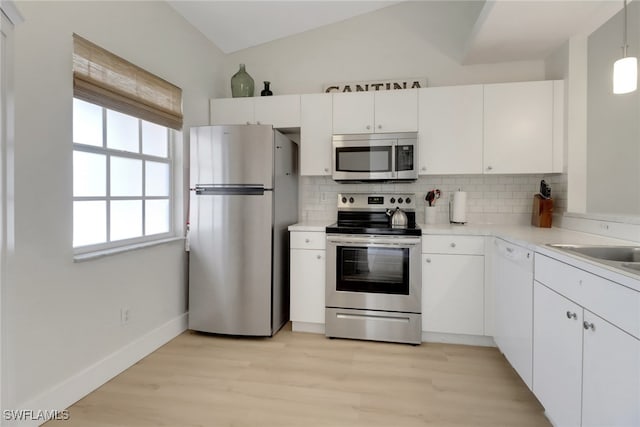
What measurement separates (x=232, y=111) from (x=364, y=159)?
4.44 feet

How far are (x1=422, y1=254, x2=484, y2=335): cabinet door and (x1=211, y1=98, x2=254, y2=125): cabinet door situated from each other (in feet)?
6.72

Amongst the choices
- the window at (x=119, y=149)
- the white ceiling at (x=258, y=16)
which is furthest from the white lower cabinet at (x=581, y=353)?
the white ceiling at (x=258, y=16)

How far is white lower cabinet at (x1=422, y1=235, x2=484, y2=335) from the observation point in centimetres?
260

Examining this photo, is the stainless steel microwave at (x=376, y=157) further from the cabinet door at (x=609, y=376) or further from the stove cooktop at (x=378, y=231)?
the cabinet door at (x=609, y=376)

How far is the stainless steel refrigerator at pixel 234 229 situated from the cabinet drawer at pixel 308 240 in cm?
17

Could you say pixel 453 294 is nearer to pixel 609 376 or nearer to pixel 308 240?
pixel 308 240

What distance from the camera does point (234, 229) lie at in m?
2.76

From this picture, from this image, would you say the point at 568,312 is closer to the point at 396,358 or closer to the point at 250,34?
the point at 396,358

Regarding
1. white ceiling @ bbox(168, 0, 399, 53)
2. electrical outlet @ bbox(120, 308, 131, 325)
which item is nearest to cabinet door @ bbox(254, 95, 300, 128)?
white ceiling @ bbox(168, 0, 399, 53)

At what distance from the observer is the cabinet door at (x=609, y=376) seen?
107 centimetres

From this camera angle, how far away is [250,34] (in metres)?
3.30

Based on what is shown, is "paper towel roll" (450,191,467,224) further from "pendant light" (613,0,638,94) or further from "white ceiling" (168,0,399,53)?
"white ceiling" (168,0,399,53)

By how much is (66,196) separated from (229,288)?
4.34 ft

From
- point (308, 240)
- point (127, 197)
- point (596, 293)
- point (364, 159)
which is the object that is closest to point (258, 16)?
point (364, 159)
